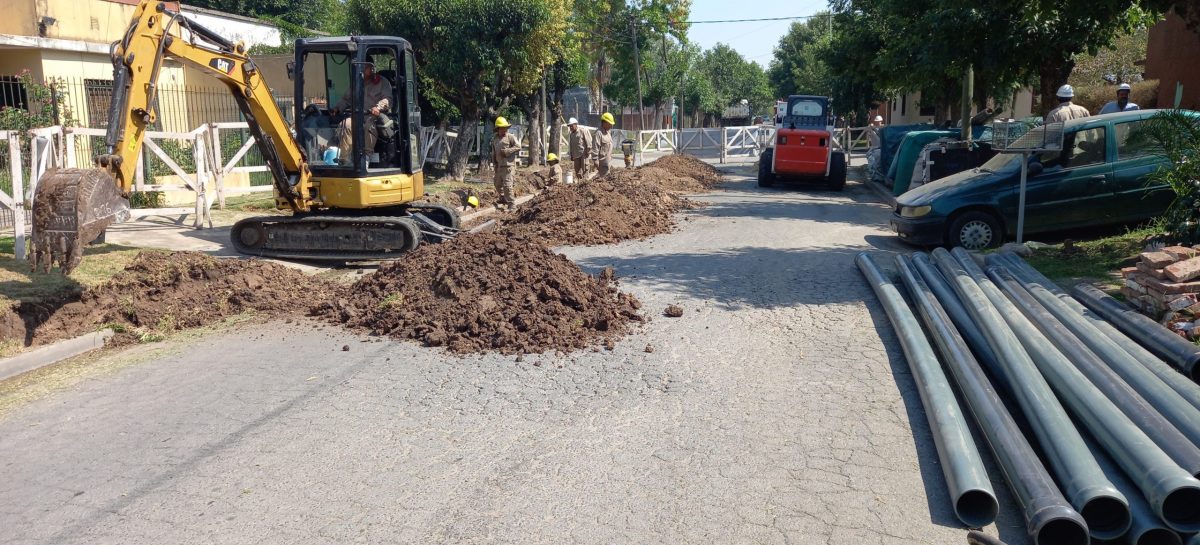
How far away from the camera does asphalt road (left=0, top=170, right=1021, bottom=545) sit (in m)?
4.12

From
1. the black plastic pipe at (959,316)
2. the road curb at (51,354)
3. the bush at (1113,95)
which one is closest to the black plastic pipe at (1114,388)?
the black plastic pipe at (959,316)

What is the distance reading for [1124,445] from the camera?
4.13 m

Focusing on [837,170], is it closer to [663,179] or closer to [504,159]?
[663,179]

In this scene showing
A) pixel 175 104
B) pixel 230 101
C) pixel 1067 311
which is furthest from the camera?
pixel 230 101

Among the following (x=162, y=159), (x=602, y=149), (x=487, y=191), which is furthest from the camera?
(x=602, y=149)

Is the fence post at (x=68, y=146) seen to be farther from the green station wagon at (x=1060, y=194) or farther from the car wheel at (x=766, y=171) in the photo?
the car wheel at (x=766, y=171)

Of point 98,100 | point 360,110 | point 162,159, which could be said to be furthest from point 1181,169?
point 98,100

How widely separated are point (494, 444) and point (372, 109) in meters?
7.35

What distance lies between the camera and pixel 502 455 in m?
4.95

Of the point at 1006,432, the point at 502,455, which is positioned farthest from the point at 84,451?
the point at 1006,432

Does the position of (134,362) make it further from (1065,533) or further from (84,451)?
(1065,533)

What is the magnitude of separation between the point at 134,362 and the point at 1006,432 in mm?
6474

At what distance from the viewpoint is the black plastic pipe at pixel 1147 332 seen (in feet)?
18.0

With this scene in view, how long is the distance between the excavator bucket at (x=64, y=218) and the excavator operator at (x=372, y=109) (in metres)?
4.12
